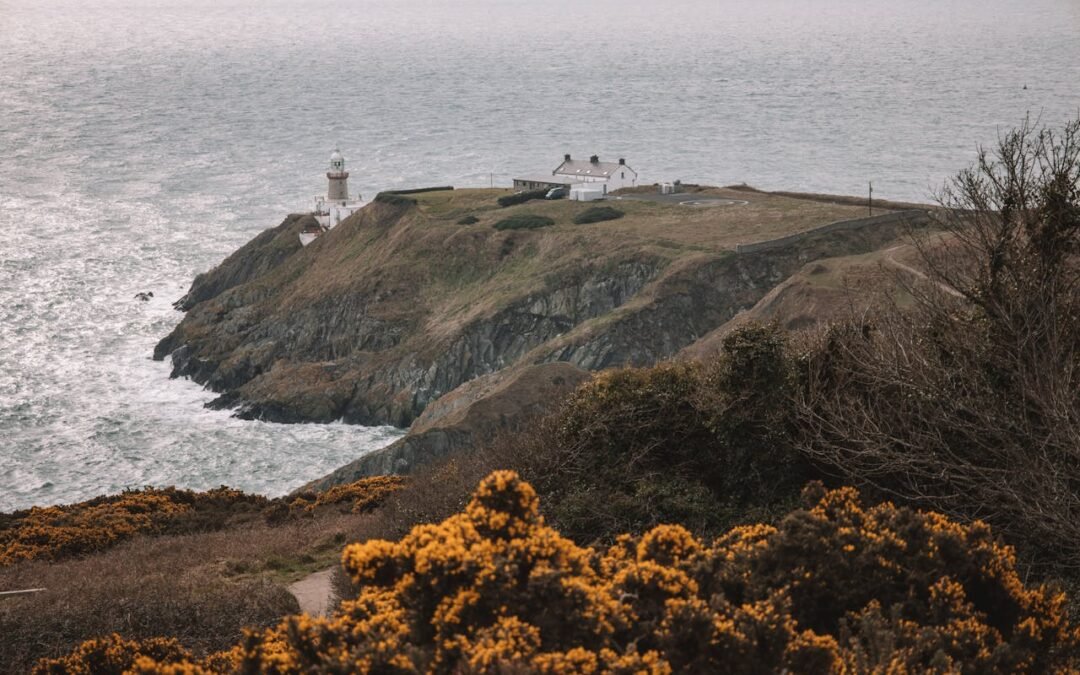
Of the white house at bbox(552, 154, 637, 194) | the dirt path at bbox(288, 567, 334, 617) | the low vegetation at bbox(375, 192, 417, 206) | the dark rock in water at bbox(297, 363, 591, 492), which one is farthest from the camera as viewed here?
the white house at bbox(552, 154, 637, 194)

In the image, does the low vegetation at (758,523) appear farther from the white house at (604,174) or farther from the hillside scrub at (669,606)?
the white house at (604,174)

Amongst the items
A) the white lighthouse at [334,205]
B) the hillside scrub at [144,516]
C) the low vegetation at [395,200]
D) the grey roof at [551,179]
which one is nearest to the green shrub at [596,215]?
the low vegetation at [395,200]

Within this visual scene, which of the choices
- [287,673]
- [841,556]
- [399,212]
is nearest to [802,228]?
[399,212]

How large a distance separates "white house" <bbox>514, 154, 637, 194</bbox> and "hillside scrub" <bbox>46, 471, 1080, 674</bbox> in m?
84.1

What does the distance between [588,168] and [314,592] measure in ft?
276

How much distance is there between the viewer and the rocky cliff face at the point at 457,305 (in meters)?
66.4

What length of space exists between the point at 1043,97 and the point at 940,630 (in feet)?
656

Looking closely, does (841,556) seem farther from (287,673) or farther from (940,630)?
(287,673)

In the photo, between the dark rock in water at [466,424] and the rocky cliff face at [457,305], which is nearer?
the dark rock in water at [466,424]

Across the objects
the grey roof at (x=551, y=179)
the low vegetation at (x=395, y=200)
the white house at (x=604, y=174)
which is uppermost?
the white house at (x=604, y=174)

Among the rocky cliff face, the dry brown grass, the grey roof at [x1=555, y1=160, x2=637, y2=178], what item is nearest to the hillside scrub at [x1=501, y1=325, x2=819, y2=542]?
the dry brown grass

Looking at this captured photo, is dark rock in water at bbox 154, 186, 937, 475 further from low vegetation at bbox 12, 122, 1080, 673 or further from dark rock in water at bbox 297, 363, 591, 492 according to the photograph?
low vegetation at bbox 12, 122, 1080, 673

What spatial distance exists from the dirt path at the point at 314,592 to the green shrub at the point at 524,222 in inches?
2182

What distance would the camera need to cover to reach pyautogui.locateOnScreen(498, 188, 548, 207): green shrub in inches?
3637
